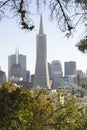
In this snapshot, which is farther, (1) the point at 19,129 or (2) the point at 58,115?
(2) the point at 58,115

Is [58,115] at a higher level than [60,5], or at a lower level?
lower

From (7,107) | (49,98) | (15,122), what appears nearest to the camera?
(7,107)

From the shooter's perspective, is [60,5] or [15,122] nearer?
[60,5]

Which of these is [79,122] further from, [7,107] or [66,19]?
[66,19]

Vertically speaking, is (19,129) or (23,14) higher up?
(23,14)

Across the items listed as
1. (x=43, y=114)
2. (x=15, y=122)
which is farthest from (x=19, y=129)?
(x=43, y=114)

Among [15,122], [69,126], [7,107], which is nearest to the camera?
[7,107]

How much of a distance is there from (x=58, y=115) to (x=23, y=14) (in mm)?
20768

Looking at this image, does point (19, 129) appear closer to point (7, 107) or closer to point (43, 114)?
point (7, 107)

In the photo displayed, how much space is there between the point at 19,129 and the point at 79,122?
10355 mm

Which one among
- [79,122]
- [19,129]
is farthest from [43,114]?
[19,129]

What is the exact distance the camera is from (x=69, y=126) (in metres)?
23.2

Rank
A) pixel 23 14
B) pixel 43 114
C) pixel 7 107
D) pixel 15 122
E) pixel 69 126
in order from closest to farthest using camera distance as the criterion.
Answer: pixel 23 14, pixel 7 107, pixel 15 122, pixel 69 126, pixel 43 114

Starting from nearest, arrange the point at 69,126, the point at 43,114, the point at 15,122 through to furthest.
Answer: the point at 15,122 < the point at 69,126 < the point at 43,114
